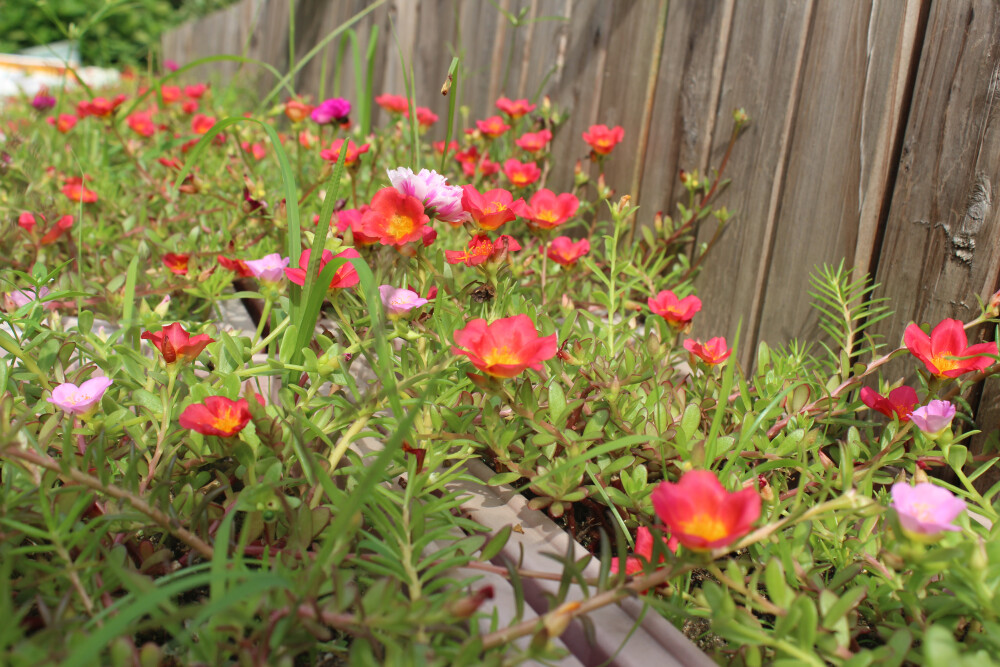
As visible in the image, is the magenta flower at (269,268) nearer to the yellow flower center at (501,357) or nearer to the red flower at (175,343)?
the red flower at (175,343)

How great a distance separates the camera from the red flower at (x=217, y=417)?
771 mm

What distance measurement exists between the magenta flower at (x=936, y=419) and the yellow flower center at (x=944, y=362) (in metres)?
0.06

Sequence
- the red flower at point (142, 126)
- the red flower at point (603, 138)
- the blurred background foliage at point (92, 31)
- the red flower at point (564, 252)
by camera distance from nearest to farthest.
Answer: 1. the red flower at point (564, 252)
2. the red flower at point (603, 138)
3. the red flower at point (142, 126)
4. the blurred background foliage at point (92, 31)

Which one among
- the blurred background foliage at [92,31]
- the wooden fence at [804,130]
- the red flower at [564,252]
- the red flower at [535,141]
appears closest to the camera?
the wooden fence at [804,130]

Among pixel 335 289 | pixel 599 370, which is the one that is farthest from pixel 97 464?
pixel 599 370

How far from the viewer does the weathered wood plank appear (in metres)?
1.24

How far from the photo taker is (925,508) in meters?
0.64

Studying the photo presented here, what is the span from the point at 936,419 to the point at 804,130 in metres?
0.73

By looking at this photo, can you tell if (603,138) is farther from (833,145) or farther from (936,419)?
(936,419)

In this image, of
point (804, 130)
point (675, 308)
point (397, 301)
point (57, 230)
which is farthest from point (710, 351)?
point (57, 230)

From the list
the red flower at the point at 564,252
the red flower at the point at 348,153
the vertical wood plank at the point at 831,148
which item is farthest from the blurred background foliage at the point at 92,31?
the vertical wood plank at the point at 831,148

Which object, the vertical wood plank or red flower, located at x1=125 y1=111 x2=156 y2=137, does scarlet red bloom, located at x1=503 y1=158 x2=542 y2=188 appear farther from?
red flower, located at x1=125 y1=111 x2=156 y2=137

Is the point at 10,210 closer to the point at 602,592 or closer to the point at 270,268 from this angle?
the point at 270,268

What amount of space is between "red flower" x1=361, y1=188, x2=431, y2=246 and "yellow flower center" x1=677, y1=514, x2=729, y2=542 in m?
0.56
